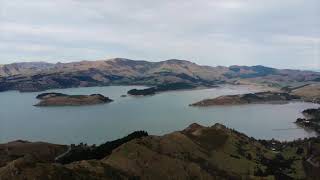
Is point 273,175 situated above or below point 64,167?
below

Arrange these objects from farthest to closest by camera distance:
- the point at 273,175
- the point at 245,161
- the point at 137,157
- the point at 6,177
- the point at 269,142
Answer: the point at 269,142 < the point at 245,161 < the point at 273,175 < the point at 137,157 < the point at 6,177

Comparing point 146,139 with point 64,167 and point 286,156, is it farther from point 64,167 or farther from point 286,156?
point 286,156

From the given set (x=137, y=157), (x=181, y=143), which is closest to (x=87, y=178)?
(x=137, y=157)

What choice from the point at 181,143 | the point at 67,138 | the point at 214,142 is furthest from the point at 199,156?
the point at 67,138

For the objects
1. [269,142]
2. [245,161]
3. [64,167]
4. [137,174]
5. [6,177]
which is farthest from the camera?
[269,142]

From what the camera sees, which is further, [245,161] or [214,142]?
[214,142]

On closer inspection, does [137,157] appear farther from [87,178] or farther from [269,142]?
[269,142]
